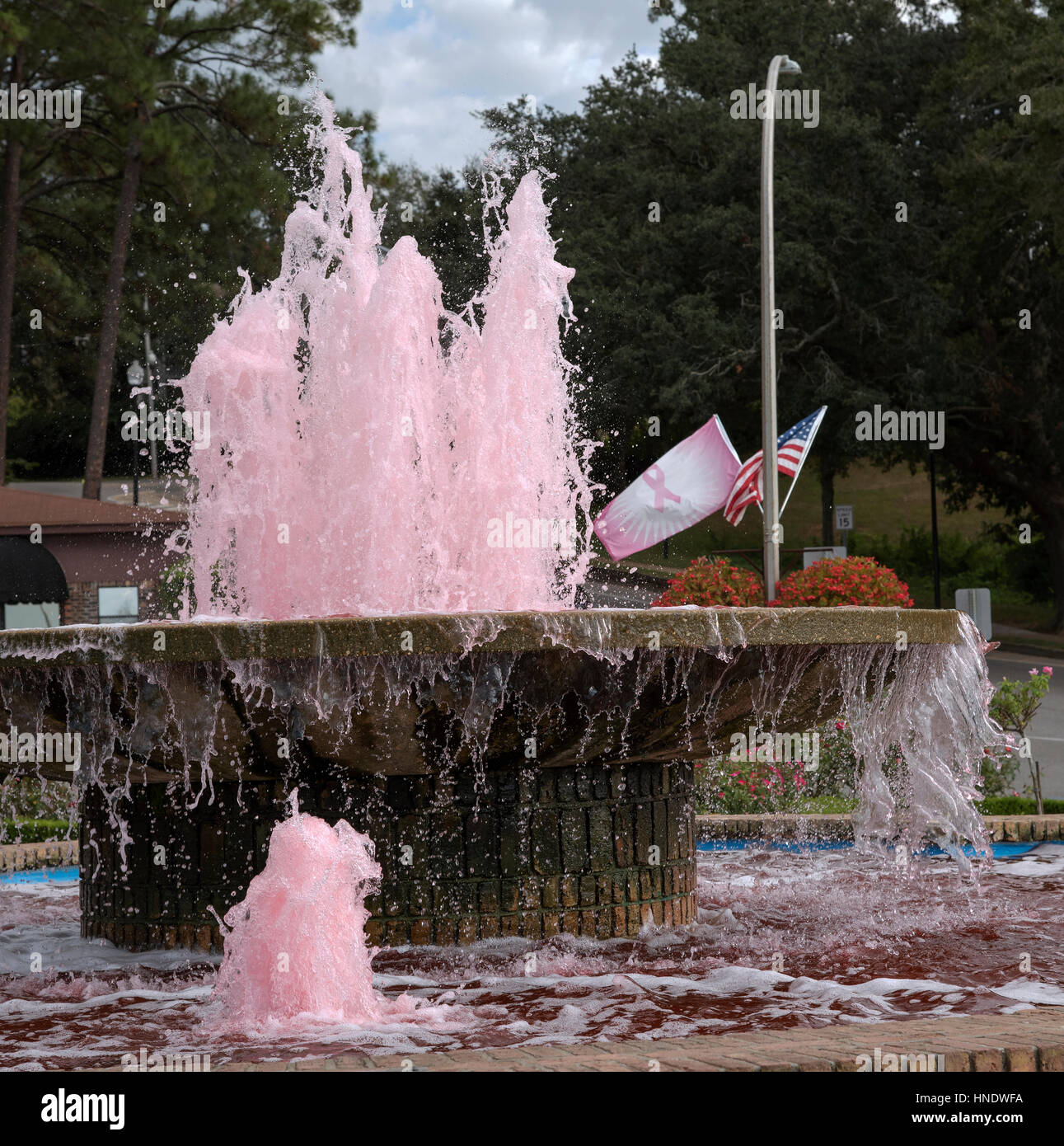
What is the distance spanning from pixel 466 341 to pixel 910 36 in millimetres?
36298

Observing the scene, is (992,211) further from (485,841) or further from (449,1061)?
(449,1061)

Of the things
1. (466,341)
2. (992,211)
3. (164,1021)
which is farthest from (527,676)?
(992,211)

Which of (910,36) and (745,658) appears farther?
(910,36)

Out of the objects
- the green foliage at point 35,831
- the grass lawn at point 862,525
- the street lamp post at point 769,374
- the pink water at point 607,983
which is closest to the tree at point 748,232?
the grass lawn at point 862,525

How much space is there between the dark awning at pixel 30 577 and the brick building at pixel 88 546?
1.32 metres

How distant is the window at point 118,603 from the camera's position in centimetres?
3256

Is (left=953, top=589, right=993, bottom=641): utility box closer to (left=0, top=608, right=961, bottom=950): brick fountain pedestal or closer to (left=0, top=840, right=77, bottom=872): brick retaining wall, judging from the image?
(left=0, top=840, right=77, bottom=872): brick retaining wall

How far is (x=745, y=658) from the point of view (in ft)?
20.6

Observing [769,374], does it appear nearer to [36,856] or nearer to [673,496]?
[673,496]

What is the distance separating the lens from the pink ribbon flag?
70.3 ft

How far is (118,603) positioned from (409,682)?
1118 inches

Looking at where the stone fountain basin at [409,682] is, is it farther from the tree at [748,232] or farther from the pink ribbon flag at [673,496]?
the tree at [748,232]

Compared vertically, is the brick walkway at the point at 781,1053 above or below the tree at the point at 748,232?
below

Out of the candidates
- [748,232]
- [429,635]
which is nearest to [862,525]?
[748,232]
